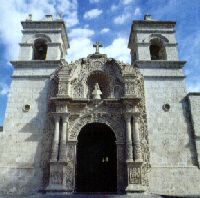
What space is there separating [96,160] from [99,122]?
3128 mm

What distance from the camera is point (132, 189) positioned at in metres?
14.9

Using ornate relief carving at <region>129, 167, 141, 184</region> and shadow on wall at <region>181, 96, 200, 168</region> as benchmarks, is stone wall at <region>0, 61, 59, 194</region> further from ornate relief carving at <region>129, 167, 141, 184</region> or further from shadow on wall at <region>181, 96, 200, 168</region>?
shadow on wall at <region>181, 96, 200, 168</region>

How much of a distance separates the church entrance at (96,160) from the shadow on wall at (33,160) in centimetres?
245

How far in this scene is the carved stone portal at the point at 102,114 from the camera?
15.5m

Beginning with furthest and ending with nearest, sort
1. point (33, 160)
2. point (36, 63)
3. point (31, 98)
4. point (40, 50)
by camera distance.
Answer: point (40, 50)
point (36, 63)
point (31, 98)
point (33, 160)

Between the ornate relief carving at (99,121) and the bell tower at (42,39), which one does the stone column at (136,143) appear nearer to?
the ornate relief carving at (99,121)

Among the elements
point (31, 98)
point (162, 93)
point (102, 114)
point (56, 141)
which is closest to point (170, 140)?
point (162, 93)

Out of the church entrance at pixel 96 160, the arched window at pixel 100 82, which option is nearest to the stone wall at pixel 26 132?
the arched window at pixel 100 82

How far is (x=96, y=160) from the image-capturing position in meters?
18.9

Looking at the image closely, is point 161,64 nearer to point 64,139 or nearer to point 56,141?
point 64,139

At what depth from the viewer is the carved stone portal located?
15.5 m

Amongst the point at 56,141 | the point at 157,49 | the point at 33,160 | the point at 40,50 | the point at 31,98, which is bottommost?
the point at 33,160

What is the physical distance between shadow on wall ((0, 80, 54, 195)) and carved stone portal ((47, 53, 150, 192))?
23.5 inches

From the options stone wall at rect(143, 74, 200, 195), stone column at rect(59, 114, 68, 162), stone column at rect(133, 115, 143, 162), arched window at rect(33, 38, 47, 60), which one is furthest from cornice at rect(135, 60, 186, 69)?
arched window at rect(33, 38, 47, 60)
